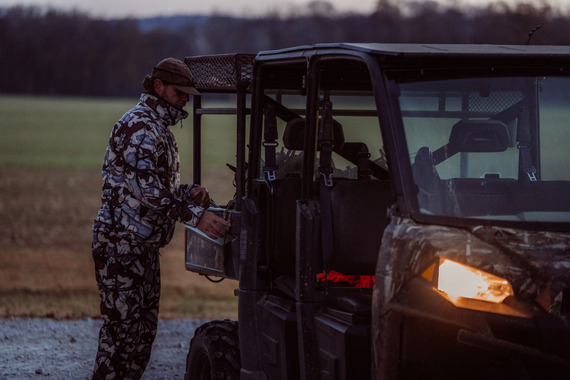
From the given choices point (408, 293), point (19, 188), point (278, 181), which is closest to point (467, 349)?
point (408, 293)

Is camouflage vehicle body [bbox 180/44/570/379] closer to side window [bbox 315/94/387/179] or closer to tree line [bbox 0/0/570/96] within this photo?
side window [bbox 315/94/387/179]

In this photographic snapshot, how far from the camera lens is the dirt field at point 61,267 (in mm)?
13281

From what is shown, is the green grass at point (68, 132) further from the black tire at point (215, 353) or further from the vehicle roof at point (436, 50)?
the vehicle roof at point (436, 50)

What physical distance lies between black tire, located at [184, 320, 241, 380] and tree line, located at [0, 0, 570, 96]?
10844cm

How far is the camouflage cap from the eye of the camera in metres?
6.20

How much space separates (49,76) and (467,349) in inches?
5466

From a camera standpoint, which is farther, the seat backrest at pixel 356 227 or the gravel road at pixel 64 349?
the gravel road at pixel 64 349

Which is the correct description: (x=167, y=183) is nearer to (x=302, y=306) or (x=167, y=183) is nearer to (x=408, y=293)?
(x=302, y=306)

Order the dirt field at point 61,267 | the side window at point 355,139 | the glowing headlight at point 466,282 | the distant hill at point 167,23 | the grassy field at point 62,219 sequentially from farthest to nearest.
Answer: the distant hill at point 167,23, the grassy field at point 62,219, the dirt field at point 61,267, the side window at point 355,139, the glowing headlight at point 466,282

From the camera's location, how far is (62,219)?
35.5 m

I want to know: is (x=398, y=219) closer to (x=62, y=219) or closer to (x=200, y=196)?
(x=200, y=196)

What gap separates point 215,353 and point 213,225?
0.71 meters

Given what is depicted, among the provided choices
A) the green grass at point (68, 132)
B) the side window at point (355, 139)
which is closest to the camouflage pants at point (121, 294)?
the side window at point (355, 139)

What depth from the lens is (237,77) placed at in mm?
5855
